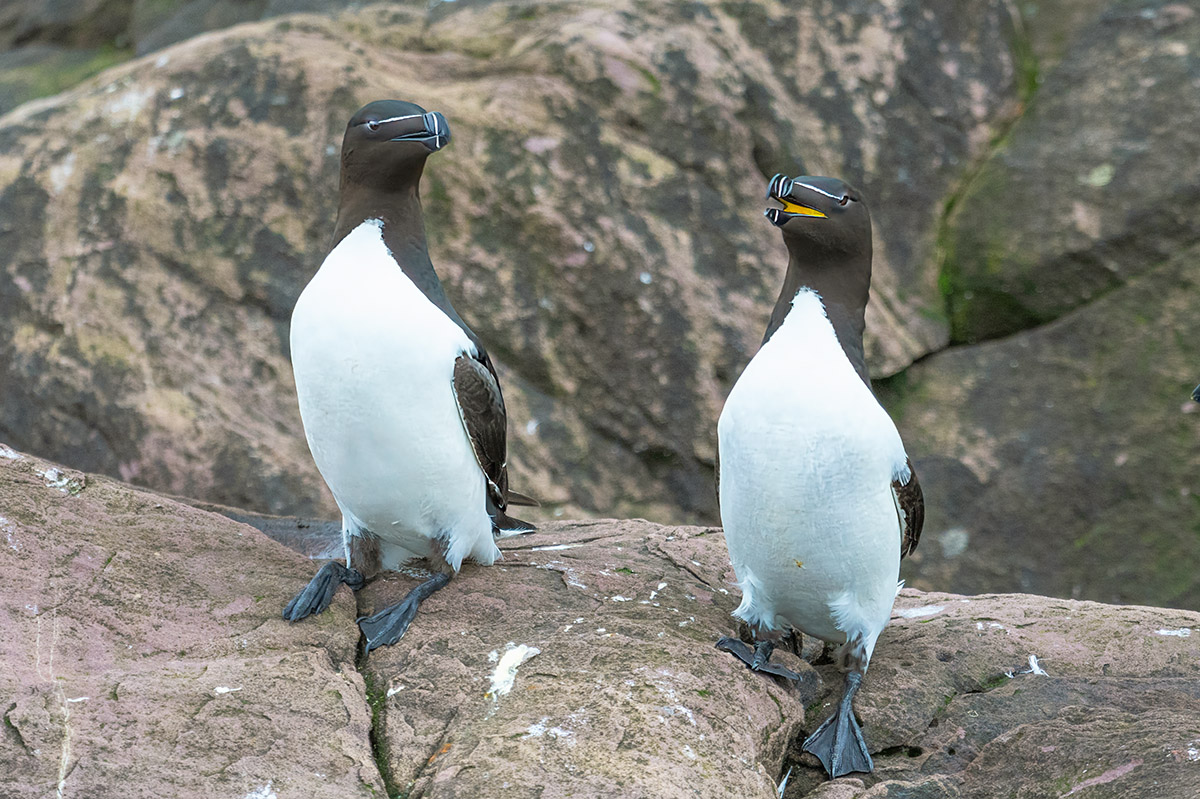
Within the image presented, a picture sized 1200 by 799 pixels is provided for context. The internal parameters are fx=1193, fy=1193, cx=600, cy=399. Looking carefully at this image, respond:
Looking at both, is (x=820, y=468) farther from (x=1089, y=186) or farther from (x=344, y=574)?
(x=1089, y=186)

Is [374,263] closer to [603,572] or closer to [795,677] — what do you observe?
[603,572]

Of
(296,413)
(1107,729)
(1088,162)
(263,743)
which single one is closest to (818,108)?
(1088,162)

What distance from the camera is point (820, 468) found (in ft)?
12.4

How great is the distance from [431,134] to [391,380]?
2.83 ft

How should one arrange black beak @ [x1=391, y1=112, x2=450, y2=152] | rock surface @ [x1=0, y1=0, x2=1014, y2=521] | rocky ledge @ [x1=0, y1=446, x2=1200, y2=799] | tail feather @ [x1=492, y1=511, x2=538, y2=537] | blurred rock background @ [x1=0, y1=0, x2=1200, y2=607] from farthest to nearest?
blurred rock background @ [x1=0, y1=0, x2=1200, y2=607] < rock surface @ [x1=0, y1=0, x2=1014, y2=521] < tail feather @ [x1=492, y1=511, x2=538, y2=537] < black beak @ [x1=391, y1=112, x2=450, y2=152] < rocky ledge @ [x1=0, y1=446, x2=1200, y2=799]

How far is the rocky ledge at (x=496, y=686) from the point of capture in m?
3.15

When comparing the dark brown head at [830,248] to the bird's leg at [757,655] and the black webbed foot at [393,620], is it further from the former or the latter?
the black webbed foot at [393,620]

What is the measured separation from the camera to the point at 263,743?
10.5 feet

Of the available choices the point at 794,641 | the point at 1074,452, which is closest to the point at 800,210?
the point at 794,641

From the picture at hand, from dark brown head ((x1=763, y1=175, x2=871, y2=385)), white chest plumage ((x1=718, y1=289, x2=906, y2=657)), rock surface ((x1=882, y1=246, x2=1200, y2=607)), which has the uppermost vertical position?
dark brown head ((x1=763, y1=175, x2=871, y2=385))

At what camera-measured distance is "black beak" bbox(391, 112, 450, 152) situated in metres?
4.08

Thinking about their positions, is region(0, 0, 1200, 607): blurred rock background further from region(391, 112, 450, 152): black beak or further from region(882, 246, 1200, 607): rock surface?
region(391, 112, 450, 152): black beak

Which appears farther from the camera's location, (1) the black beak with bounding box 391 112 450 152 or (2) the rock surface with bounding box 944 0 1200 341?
(2) the rock surface with bounding box 944 0 1200 341

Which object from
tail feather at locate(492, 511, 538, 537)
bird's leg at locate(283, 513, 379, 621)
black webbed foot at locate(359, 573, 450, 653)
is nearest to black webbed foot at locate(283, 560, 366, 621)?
bird's leg at locate(283, 513, 379, 621)
